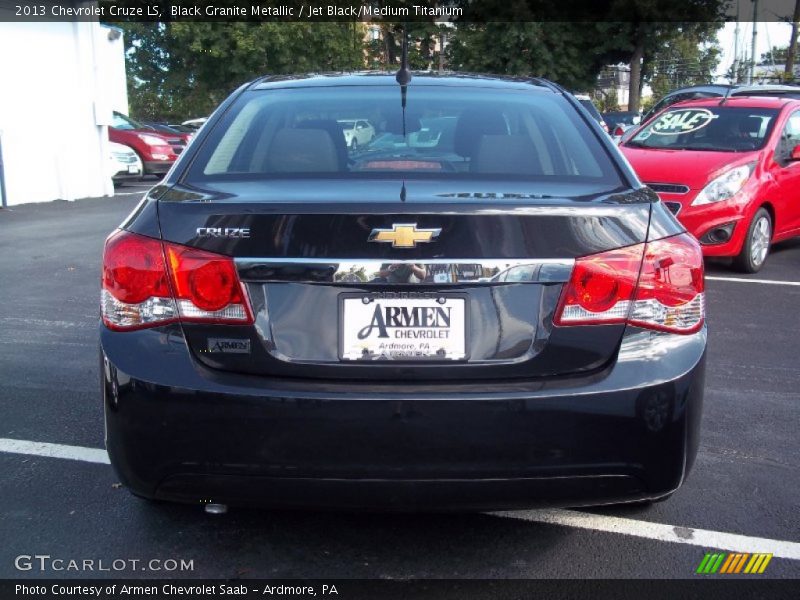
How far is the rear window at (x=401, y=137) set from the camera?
303 cm

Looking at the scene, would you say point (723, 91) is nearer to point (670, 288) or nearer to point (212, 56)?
point (670, 288)

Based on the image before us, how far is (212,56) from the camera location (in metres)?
43.3

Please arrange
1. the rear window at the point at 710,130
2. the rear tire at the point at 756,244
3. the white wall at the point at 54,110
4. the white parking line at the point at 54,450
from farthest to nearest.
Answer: the white wall at the point at 54,110
the rear window at the point at 710,130
the rear tire at the point at 756,244
the white parking line at the point at 54,450

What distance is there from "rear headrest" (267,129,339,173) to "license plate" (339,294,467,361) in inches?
27.9

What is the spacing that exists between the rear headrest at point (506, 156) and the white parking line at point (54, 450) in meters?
2.00

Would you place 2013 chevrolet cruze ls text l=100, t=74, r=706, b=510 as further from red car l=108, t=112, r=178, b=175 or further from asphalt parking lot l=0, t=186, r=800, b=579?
red car l=108, t=112, r=178, b=175

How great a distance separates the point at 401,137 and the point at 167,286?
1.22 metres

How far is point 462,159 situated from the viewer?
3191 mm

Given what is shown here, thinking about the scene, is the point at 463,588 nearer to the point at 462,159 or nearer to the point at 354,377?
the point at 354,377

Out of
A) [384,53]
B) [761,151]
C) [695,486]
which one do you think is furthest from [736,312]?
[384,53]

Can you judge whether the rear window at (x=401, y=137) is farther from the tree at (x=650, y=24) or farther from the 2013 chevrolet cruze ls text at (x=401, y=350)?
the tree at (x=650, y=24)

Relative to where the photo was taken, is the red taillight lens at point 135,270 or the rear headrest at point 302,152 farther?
the rear headrest at point 302,152

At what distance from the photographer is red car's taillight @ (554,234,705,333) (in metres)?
2.52

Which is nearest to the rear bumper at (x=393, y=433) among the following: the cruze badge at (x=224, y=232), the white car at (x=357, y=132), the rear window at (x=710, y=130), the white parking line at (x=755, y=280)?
the cruze badge at (x=224, y=232)
